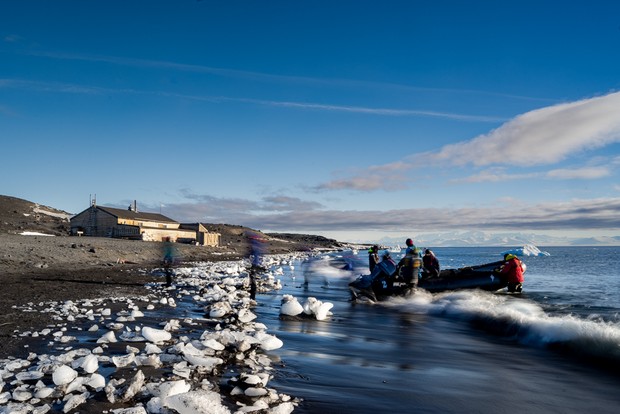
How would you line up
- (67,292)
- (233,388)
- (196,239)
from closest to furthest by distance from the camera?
(233,388) → (67,292) → (196,239)

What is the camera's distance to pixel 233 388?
15.2 feet

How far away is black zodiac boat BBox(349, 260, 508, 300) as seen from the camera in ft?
60.7

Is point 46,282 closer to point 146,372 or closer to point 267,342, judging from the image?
point 267,342

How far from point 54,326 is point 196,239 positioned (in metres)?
64.5

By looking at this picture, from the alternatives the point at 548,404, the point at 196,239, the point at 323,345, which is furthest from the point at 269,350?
the point at 196,239

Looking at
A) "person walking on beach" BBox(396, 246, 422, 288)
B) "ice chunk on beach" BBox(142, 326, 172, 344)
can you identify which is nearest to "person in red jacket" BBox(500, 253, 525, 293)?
"person walking on beach" BBox(396, 246, 422, 288)

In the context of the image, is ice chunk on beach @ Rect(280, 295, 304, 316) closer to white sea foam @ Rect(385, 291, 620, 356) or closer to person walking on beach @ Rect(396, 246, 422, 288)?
white sea foam @ Rect(385, 291, 620, 356)

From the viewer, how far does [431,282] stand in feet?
65.5

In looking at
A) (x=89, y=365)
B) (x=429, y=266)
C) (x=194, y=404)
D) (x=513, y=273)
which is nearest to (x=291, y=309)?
(x=89, y=365)

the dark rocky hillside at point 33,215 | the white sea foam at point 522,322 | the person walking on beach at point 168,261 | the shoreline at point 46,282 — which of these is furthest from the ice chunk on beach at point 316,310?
the dark rocky hillside at point 33,215

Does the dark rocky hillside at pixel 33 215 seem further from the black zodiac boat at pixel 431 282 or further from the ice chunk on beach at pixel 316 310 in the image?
the ice chunk on beach at pixel 316 310

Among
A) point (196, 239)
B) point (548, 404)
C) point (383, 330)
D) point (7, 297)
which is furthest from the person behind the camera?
point (196, 239)

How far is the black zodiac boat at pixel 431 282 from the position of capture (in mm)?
18500

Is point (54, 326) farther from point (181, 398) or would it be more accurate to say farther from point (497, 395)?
point (497, 395)
